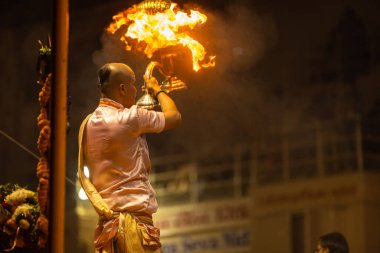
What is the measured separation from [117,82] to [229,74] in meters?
4.60

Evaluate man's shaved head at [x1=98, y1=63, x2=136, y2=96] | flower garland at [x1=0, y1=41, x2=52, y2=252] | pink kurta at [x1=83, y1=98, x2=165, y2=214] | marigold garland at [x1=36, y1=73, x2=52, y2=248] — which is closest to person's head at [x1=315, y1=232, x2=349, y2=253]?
flower garland at [x1=0, y1=41, x2=52, y2=252]

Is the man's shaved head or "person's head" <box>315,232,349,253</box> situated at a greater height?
the man's shaved head

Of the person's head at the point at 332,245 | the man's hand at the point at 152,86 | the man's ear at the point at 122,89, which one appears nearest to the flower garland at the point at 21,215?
the man's ear at the point at 122,89

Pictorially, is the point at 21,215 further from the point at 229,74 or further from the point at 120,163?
the point at 229,74

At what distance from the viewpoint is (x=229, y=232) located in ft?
43.5

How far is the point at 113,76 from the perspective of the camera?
497 centimetres

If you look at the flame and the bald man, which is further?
the flame

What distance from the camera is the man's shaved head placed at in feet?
16.3

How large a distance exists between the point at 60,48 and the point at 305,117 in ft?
33.4

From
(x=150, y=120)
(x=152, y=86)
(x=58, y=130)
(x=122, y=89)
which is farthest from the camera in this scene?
(x=152, y=86)

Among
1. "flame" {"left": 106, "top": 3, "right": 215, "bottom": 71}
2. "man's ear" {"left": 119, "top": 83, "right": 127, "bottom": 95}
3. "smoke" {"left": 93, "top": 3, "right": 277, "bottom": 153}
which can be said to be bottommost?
"man's ear" {"left": 119, "top": 83, "right": 127, "bottom": 95}

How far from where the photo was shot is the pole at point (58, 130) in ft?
10.8

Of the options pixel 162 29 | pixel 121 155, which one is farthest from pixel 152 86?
pixel 162 29

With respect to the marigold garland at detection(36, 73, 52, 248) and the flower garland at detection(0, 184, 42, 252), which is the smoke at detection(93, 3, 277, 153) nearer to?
the flower garland at detection(0, 184, 42, 252)
